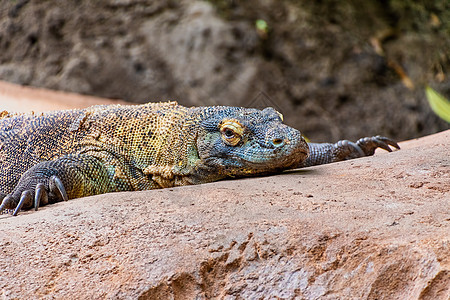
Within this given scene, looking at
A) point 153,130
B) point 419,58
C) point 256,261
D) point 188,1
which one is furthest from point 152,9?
point 256,261

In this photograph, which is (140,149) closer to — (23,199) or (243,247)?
(23,199)

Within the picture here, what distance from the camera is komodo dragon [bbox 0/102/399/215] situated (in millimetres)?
4441

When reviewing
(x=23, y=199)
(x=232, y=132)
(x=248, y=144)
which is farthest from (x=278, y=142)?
(x=23, y=199)

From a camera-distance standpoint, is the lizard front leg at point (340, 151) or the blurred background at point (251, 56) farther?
the blurred background at point (251, 56)

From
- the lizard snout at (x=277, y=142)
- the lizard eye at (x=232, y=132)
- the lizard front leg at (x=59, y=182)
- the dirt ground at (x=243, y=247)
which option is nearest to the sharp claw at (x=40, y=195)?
the lizard front leg at (x=59, y=182)

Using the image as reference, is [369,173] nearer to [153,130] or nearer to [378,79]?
[153,130]

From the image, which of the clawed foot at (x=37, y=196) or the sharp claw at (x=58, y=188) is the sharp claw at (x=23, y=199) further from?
the sharp claw at (x=58, y=188)

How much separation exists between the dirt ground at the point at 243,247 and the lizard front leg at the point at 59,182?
0.56 metres

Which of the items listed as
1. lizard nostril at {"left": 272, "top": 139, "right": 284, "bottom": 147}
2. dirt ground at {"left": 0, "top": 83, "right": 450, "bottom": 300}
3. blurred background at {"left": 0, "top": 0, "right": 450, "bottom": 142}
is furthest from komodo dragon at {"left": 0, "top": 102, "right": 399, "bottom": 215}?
blurred background at {"left": 0, "top": 0, "right": 450, "bottom": 142}

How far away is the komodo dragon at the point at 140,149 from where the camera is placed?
4.44 metres

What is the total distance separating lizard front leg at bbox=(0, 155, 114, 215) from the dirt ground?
0.56 metres

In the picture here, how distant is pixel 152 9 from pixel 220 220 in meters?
11.6

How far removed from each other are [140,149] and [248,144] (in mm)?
1012

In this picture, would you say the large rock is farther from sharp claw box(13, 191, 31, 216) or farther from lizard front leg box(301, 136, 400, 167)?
lizard front leg box(301, 136, 400, 167)
